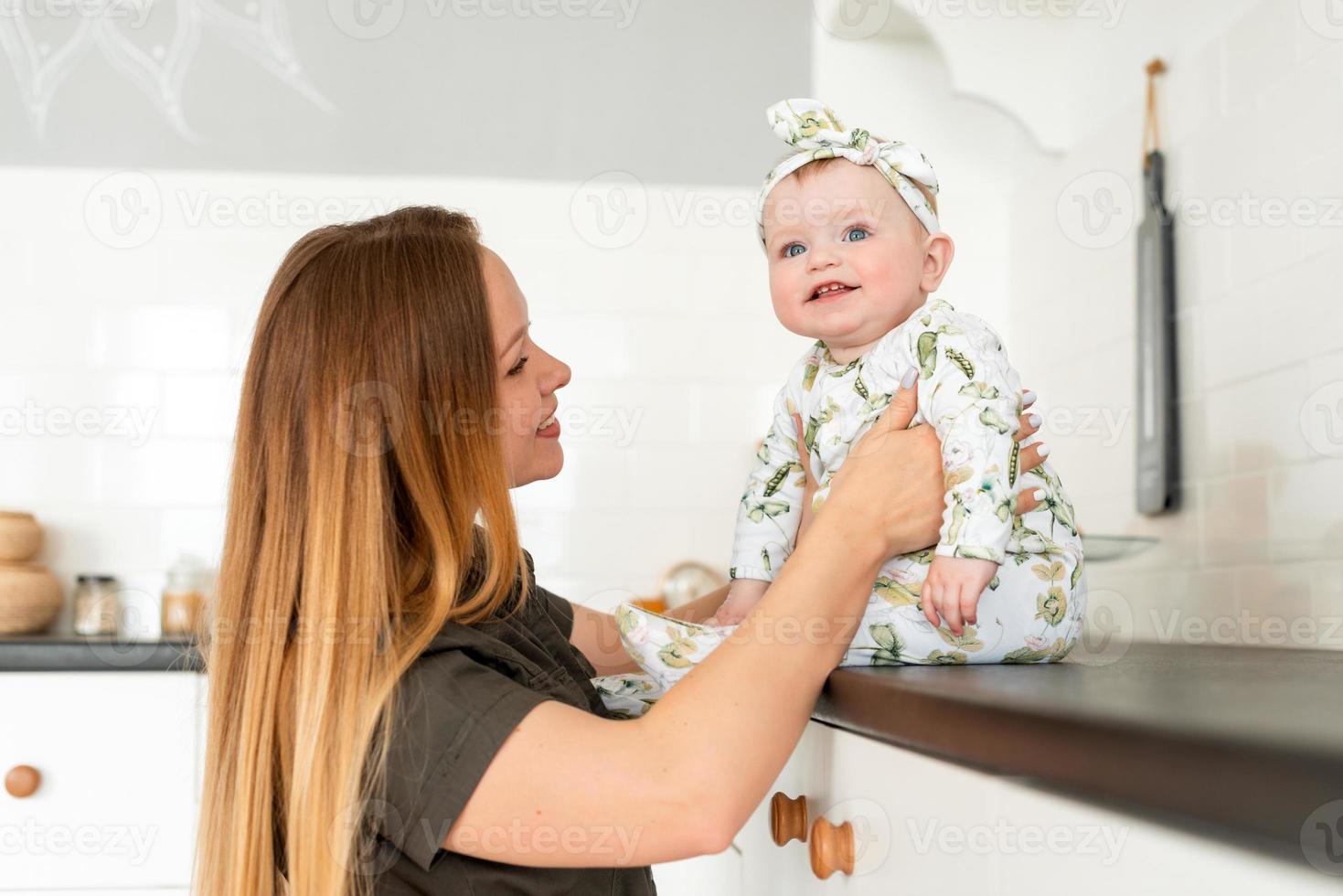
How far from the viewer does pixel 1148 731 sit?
407 millimetres

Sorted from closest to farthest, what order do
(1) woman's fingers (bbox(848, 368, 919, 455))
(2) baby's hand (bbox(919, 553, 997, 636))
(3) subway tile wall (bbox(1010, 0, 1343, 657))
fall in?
1. (2) baby's hand (bbox(919, 553, 997, 636))
2. (1) woman's fingers (bbox(848, 368, 919, 455))
3. (3) subway tile wall (bbox(1010, 0, 1343, 657))

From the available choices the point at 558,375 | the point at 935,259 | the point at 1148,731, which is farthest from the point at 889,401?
the point at 1148,731

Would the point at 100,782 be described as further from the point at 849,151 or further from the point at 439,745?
the point at 849,151

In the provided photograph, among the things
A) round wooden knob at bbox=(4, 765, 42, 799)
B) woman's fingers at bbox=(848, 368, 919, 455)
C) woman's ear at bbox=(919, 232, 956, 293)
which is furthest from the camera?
round wooden knob at bbox=(4, 765, 42, 799)

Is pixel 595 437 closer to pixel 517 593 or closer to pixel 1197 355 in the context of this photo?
pixel 1197 355

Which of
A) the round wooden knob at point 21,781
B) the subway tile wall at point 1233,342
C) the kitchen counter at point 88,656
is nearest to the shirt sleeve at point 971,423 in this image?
the subway tile wall at point 1233,342

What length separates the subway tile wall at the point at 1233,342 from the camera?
1266 mm

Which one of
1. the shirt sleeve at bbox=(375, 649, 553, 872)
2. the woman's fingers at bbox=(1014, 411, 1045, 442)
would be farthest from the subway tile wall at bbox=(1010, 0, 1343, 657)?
the shirt sleeve at bbox=(375, 649, 553, 872)

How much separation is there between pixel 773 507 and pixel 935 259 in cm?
27

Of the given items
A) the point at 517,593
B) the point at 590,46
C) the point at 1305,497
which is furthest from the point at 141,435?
the point at 1305,497

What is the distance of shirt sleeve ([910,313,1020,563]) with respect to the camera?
0.83m

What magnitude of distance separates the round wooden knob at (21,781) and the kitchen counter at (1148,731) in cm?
120

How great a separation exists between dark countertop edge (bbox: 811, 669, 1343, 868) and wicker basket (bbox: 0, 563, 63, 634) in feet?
5.52

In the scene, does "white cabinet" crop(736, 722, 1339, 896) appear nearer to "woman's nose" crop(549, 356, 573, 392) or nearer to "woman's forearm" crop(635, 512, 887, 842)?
"woman's forearm" crop(635, 512, 887, 842)
